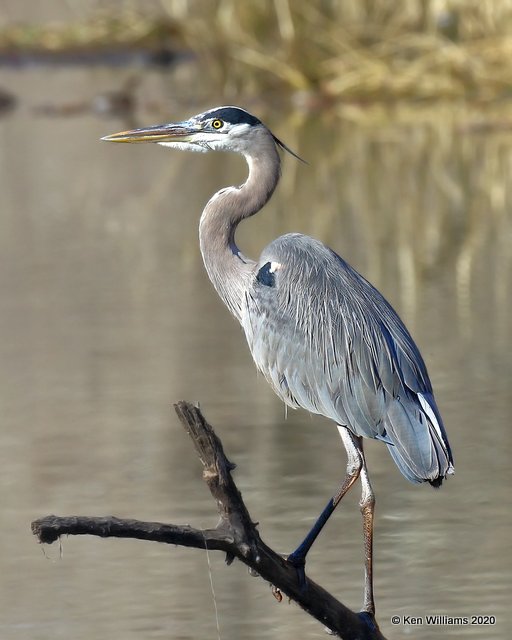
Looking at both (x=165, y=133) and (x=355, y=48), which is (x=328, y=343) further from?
(x=355, y=48)

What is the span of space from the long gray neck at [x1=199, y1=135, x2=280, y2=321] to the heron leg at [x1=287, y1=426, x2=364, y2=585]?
687 mm

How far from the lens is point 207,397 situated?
780cm

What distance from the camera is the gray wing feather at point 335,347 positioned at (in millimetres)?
4914

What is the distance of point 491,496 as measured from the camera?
241 inches

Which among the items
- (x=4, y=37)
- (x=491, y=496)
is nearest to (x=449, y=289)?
(x=491, y=496)

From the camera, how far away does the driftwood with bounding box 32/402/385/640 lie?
3.92 meters

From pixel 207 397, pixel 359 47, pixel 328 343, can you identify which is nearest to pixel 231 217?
pixel 328 343

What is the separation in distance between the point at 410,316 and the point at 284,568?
4957 millimetres

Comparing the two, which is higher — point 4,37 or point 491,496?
point 4,37

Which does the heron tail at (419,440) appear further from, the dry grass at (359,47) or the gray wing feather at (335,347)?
the dry grass at (359,47)

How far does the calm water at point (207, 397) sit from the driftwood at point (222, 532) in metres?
0.54

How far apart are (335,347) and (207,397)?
279 centimetres

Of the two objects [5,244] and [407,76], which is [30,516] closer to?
[5,244]

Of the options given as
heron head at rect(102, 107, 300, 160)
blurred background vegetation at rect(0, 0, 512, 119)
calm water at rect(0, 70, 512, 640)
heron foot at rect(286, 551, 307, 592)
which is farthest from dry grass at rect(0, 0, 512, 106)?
heron foot at rect(286, 551, 307, 592)
